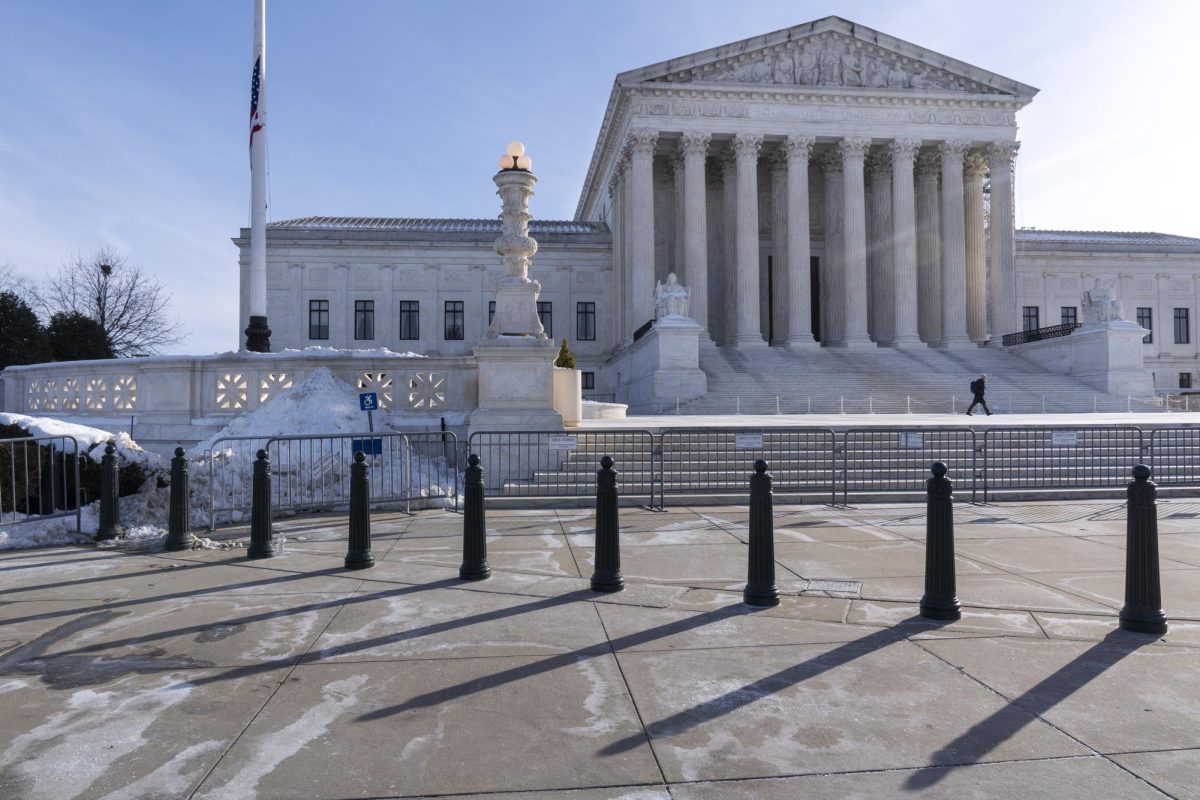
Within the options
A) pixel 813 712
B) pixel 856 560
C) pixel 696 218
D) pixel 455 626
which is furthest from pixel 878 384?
pixel 813 712

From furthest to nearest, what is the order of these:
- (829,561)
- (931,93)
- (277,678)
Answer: (931,93) < (829,561) < (277,678)

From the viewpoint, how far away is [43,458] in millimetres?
10000

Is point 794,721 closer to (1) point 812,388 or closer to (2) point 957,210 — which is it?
(1) point 812,388

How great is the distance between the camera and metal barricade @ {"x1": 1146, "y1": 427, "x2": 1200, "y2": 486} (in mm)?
13883

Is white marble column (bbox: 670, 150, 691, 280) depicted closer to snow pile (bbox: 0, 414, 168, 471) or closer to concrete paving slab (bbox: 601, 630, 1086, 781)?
snow pile (bbox: 0, 414, 168, 471)

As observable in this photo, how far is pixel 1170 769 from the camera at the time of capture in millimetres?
3406

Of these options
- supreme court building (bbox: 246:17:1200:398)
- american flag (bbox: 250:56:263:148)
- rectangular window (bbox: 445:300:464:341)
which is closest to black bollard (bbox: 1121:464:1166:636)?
american flag (bbox: 250:56:263:148)

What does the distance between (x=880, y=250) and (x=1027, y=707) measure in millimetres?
47586

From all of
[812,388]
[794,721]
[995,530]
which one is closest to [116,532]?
[794,721]

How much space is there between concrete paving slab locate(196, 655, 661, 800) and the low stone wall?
1061 cm

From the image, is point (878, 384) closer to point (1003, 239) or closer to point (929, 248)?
point (1003, 239)

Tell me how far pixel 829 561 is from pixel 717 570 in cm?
124

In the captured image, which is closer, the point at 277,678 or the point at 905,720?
the point at 905,720

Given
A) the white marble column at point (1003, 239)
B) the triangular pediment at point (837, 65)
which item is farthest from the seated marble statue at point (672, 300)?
the white marble column at point (1003, 239)
